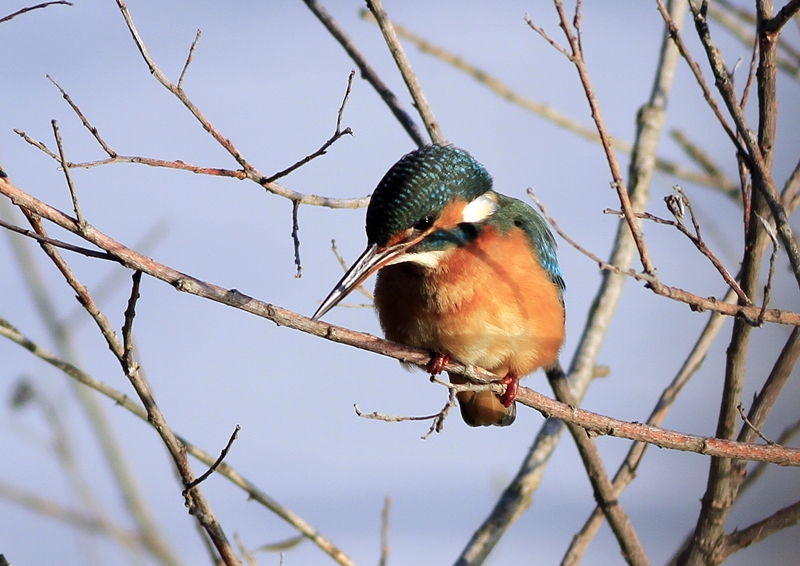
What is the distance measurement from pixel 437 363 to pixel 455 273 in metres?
0.32

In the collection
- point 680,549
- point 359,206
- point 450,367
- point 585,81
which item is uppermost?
point 359,206

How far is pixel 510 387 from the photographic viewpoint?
122 inches

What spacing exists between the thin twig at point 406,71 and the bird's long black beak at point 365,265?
712 mm

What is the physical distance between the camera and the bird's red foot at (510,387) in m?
3.05

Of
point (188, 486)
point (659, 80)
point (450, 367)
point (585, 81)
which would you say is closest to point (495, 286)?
point (450, 367)

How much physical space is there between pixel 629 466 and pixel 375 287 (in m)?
1.28

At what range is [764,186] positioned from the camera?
8.04 feet

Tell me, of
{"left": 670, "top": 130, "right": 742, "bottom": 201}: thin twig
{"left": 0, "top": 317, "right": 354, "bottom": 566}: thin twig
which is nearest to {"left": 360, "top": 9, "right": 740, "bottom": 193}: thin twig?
{"left": 670, "top": 130, "right": 742, "bottom": 201}: thin twig

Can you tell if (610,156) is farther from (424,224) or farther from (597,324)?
(597,324)

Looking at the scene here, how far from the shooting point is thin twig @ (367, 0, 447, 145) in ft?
11.9

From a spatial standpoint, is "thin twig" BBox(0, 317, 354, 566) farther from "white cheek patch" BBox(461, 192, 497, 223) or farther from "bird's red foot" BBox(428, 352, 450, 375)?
"white cheek patch" BBox(461, 192, 497, 223)

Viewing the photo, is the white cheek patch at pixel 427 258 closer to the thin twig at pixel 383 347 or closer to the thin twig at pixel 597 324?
the thin twig at pixel 383 347

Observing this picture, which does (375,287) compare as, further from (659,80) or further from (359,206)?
(659,80)

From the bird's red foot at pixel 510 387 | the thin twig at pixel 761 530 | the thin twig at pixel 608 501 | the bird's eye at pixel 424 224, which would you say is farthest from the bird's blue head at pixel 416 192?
the thin twig at pixel 761 530
